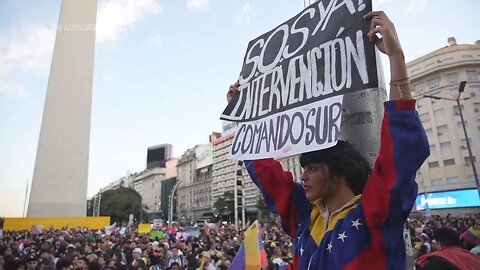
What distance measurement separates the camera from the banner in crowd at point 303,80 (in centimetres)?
186

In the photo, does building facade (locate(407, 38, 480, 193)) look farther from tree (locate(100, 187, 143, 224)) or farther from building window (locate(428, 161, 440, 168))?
tree (locate(100, 187, 143, 224))

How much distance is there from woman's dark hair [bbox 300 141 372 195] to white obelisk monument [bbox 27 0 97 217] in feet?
116

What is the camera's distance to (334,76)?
6.49ft

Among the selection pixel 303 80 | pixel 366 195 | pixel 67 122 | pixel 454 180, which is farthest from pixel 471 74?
pixel 366 195

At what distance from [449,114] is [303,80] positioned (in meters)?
47.9

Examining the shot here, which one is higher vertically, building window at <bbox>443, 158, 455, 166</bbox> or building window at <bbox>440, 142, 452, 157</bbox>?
building window at <bbox>440, 142, 452, 157</bbox>

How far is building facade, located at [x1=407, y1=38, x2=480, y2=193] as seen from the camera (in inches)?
1624

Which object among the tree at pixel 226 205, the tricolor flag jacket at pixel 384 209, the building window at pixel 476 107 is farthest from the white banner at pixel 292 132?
the tree at pixel 226 205

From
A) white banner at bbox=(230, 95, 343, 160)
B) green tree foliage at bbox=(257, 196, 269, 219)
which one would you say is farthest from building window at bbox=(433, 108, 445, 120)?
white banner at bbox=(230, 95, 343, 160)

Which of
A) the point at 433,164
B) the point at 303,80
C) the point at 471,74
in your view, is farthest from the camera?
the point at 471,74

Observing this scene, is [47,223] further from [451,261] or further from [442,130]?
[442,130]

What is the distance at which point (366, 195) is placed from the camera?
1465 millimetres

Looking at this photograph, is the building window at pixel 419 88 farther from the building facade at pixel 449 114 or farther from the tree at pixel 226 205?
the tree at pixel 226 205

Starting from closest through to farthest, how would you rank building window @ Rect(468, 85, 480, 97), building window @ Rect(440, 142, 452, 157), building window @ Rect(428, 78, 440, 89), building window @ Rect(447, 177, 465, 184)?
building window @ Rect(447, 177, 465, 184) → building window @ Rect(440, 142, 452, 157) → building window @ Rect(468, 85, 480, 97) → building window @ Rect(428, 78, 440, 89)
